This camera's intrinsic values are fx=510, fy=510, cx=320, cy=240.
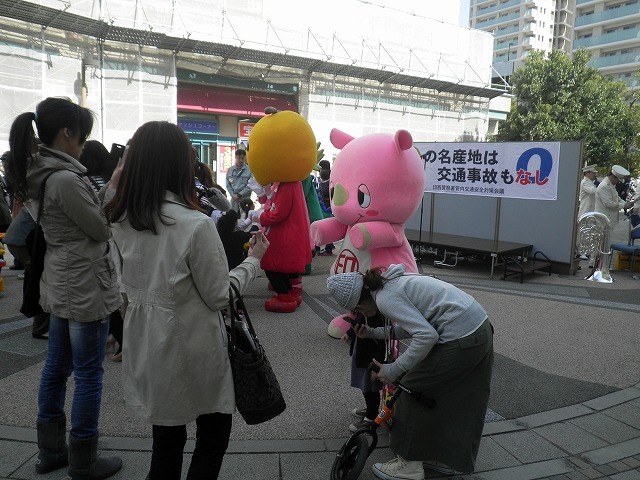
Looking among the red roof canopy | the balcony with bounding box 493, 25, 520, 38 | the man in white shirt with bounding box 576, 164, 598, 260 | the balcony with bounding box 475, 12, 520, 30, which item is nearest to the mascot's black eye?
the man in white shirt with bounding box 576, 164, 598, 260

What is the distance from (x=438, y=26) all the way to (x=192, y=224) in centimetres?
2902

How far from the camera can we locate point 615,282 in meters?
8.30

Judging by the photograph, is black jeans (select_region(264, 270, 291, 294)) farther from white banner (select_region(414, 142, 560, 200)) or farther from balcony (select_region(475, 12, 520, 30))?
balcony (select_region(475, 12, 520, 30))

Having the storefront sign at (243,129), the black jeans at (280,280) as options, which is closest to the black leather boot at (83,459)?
the black jeans at (280,280)

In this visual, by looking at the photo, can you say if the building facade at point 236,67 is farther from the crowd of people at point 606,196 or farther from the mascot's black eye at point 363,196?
the mascot's black eye at point 363,196

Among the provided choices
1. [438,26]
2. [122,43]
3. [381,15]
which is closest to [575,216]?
[122,43]

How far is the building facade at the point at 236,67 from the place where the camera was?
17.1 meters

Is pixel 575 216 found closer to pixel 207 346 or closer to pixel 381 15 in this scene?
pixel 207 346

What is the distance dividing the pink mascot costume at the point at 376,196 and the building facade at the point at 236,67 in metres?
15.1

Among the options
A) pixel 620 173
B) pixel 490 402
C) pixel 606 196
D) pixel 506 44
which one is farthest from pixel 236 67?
pixel 506 44

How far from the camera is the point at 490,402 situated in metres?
3.83

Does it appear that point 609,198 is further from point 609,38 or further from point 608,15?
point 608,15

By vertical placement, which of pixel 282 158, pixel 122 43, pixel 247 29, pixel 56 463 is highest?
pixel 247 29

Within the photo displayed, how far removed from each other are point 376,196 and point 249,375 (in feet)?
9.47
